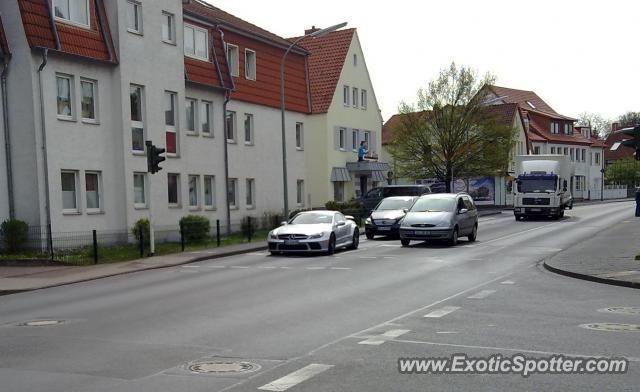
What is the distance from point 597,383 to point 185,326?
218 inches

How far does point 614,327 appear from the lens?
9.20 meters

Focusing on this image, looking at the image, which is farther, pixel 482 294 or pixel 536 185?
pixel 536 185

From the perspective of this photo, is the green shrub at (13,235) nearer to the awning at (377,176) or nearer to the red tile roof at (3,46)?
the red tile roof at (3,46)

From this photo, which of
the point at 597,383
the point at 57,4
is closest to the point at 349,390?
the point at 597,383

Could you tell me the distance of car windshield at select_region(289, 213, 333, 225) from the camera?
75.6ft

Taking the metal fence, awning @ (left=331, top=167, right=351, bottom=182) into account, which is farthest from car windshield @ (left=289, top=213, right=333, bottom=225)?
awning @ (left=331, top=167, right=351, bottom=182)

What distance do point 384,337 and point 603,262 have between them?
35.0 feet

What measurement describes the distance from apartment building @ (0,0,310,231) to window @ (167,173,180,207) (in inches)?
1.8

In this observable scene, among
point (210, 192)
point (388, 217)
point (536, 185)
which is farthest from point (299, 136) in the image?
point (388, 217)

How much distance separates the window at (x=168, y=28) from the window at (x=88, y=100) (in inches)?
187

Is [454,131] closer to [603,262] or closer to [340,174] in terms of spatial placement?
[340,174]

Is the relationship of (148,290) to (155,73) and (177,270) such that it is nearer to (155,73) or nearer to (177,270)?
(177,270)

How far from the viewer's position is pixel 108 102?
26453mm

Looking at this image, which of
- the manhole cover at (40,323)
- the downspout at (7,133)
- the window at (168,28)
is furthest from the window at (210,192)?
the manhole cover at (40,323)
